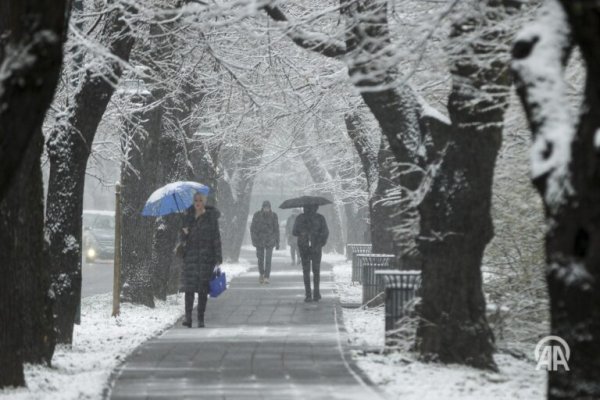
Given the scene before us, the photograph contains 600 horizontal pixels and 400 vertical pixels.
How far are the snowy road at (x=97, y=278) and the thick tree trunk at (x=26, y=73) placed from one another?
20.7 meters

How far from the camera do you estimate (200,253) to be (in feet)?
57.6

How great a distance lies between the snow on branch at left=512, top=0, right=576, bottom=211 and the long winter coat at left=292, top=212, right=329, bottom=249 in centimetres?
1538

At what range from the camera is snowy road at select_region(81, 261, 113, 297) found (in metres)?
30.0

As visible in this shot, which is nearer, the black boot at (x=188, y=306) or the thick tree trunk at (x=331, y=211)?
the black boot at (x=188, y=306)

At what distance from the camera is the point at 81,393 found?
10.6 metres

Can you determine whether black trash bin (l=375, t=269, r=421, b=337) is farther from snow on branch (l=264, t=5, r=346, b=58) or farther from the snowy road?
the snowy road

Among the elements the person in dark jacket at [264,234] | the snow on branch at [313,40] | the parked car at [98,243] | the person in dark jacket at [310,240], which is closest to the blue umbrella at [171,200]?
the person in dark jacket at [310,240]

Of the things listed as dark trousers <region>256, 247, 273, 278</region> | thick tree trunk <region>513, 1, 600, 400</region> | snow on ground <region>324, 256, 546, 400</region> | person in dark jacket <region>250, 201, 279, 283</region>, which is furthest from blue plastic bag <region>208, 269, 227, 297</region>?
dark trousers <region>256, 247, 273, 278</region>

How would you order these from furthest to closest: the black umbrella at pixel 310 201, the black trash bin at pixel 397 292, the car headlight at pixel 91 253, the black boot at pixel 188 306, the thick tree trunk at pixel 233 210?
1. the thick tree trunk at pixel 233 210
2. the car headlight at pixel 91 253
3. the black umbrella at pixel 310 201
4. the black boot at pixel 188 306
5. the black trash bin at pixel 397 292

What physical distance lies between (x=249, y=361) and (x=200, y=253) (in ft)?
14.6

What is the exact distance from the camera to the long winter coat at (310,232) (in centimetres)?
2281

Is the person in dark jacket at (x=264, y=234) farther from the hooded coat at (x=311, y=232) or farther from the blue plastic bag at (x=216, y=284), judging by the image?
the blue plastic bag at (x=216, y=284)

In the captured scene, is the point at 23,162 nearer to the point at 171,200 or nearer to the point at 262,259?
the point at 171,200

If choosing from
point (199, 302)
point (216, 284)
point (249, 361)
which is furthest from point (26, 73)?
point (216, 284)
